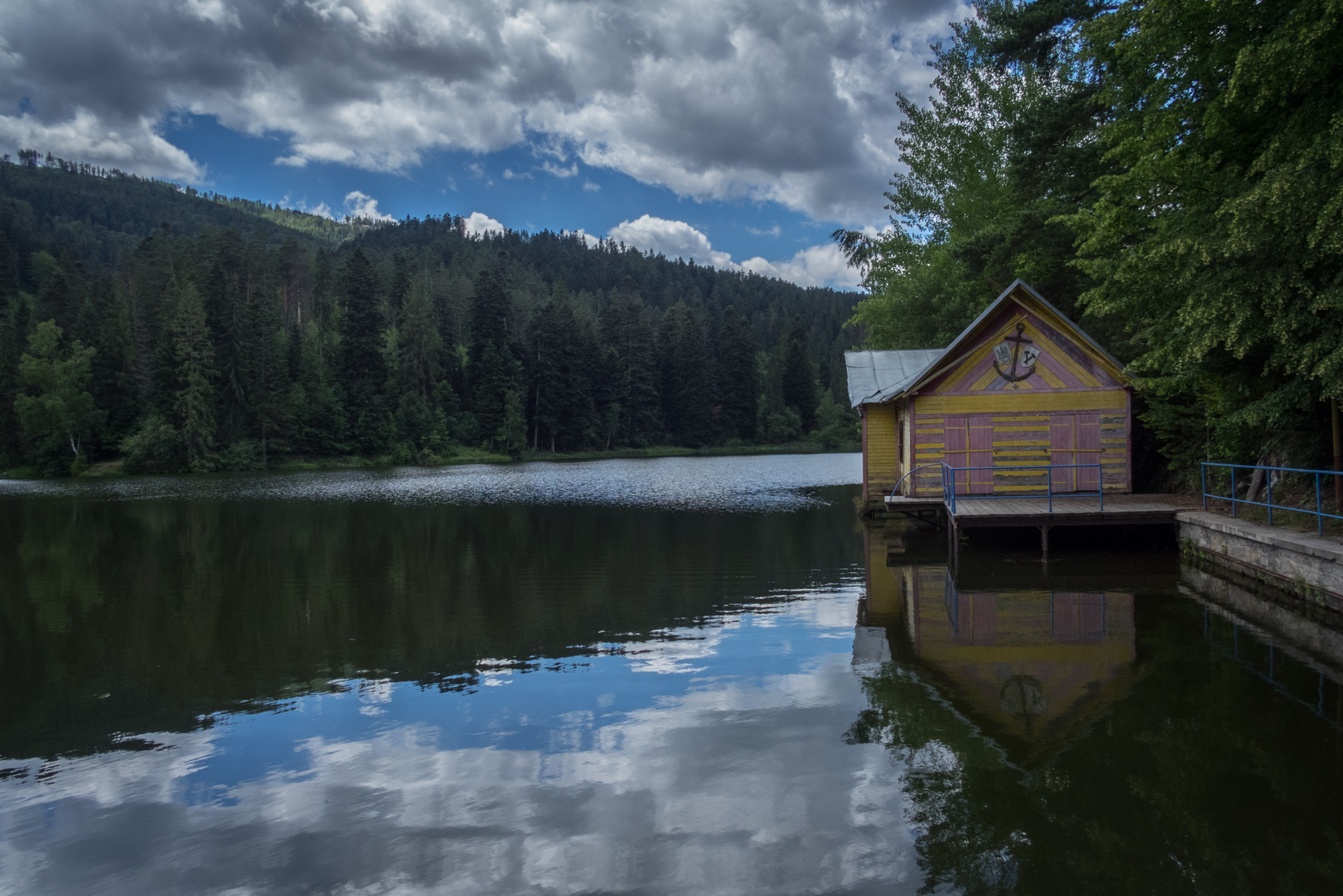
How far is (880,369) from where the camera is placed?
25047 millimetres

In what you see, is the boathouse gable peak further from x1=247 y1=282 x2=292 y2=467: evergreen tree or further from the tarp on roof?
x1=247 y1=282 x2=292 y2=467: evergreen tree

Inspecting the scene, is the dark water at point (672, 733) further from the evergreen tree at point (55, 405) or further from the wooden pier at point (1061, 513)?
the evergreen tree at point (55, 405)

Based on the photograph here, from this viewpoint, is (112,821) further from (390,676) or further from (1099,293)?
(1099,293)

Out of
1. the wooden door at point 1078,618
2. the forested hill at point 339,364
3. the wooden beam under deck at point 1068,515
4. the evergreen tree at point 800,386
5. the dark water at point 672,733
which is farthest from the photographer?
the evergreen tree at point 800,386

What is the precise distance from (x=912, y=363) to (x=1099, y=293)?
1006 cm

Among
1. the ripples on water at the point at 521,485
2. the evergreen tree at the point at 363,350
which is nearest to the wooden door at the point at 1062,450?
the ripples on water at the point at 521,485

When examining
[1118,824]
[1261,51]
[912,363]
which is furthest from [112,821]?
[912,363]

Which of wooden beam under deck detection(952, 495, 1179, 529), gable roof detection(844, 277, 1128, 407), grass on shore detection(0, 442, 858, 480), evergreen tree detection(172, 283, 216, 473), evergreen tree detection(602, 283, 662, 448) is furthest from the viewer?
evergreen tree detection(602, 283, 662, 448)

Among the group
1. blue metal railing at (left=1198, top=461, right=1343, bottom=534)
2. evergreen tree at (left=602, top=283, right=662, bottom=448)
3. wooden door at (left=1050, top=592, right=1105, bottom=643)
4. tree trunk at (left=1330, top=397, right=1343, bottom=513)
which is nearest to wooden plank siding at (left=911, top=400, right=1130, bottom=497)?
blue metal railing at (left=1198, top=461, right=1343, bottom=534)

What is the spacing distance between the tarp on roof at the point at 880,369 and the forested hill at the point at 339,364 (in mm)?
50660

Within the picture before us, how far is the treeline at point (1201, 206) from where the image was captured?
1091 centimetres

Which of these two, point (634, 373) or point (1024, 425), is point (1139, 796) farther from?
point (634, 373)

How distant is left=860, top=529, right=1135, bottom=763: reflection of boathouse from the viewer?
23.3ft

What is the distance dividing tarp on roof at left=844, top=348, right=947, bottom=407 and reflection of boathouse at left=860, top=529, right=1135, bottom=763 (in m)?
10.5
